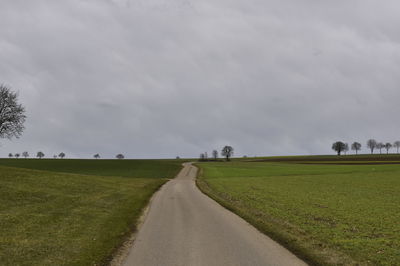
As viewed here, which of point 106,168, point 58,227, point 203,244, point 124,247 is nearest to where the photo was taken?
point 124,247

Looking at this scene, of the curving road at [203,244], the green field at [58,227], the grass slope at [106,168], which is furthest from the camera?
the grass slope at [106,168]

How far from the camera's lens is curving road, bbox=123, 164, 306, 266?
34.8ft

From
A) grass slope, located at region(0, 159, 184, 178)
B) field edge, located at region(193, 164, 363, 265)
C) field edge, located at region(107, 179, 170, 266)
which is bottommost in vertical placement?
field edge, located at region(107, 179, 170, 266)

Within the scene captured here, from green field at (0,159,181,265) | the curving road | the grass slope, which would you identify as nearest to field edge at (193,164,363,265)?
the curving road

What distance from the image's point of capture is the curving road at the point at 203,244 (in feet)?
34.8

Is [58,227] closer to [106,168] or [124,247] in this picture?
[124,247]

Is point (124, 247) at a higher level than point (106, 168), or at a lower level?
lower

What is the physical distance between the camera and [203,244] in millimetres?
12875

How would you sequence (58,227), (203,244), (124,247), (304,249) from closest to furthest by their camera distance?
(304,249)
(124,247)
(203,244)
(58,227)

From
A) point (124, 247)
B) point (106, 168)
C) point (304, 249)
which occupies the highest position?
point (106, 168)

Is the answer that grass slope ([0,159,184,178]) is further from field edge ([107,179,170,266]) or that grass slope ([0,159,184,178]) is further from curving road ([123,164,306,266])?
field edge ([107,179,170,266])

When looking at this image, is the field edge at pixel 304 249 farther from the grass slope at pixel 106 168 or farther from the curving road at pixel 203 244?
the grass slope at pixel 106 168

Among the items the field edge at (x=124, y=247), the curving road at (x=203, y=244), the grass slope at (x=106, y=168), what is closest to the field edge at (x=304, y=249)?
the curving road at (x=203, y=244)

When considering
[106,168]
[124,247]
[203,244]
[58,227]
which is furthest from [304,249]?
[106,168]
